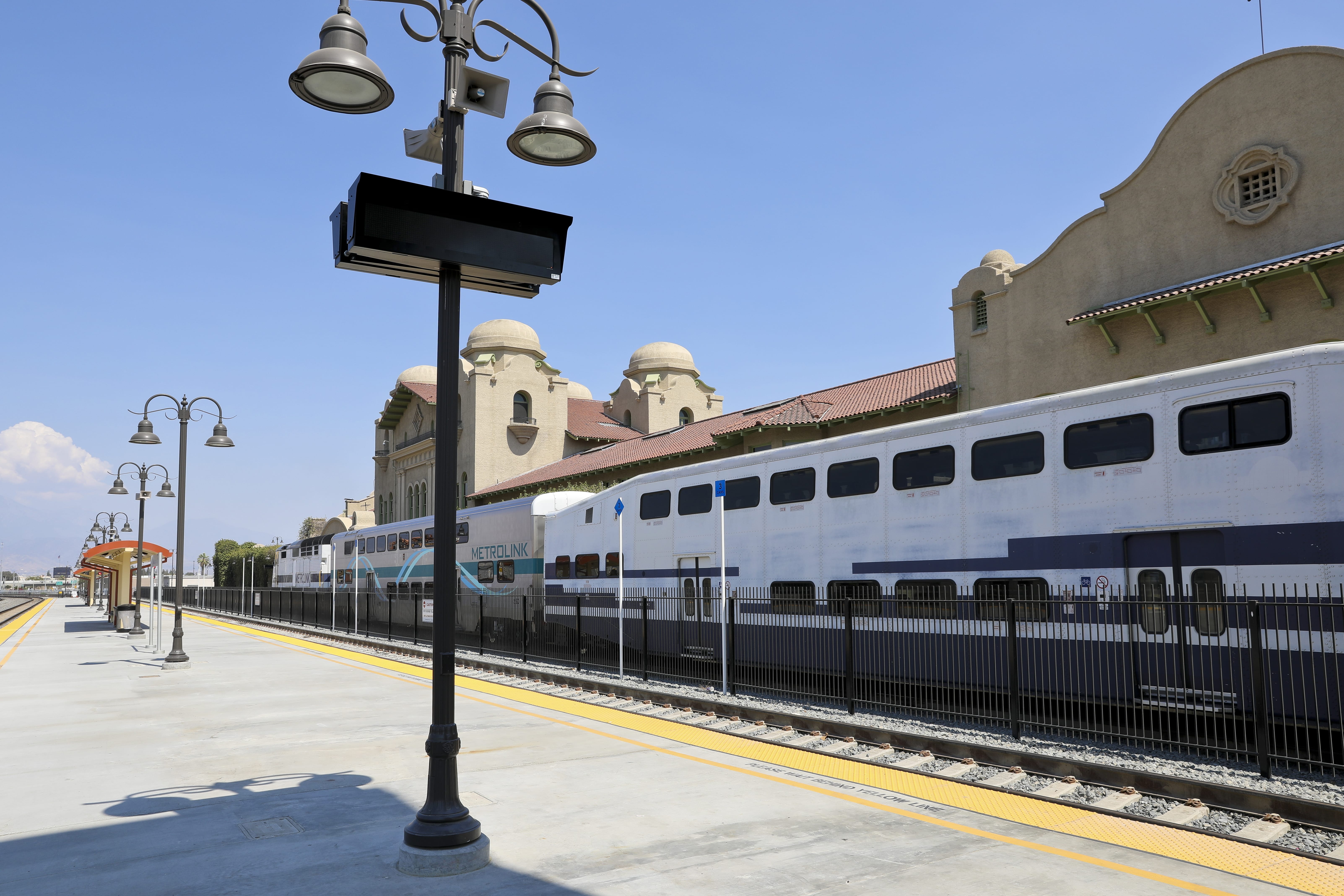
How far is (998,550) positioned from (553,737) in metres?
6.96

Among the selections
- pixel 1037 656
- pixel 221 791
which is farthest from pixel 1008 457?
pixel 221 791

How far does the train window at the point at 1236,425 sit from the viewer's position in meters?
10.9

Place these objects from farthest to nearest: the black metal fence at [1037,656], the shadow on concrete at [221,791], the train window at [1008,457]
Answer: the train window at [1008,457]
the black metal fence at [1037,656]
the shadow on concrete at [221,791]

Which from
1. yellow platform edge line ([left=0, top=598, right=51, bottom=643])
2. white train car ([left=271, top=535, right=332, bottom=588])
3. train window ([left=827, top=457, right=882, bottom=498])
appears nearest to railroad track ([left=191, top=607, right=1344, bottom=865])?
train window ([left=827, top=457, right=882, bottom=498])

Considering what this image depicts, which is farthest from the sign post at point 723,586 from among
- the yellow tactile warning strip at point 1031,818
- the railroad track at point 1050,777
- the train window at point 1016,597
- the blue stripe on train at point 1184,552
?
the train window at point 1016,597

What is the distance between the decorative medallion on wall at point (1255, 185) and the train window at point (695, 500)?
14607 mm

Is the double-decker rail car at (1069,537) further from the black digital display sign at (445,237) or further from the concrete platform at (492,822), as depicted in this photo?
the black digital display sign at (445,237)

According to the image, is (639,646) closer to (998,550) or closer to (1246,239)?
(998,550)

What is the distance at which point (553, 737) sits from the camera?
41.1 feet

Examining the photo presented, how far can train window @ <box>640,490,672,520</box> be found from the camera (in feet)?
69.2

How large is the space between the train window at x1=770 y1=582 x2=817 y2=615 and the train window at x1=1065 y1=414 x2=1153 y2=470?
504cm

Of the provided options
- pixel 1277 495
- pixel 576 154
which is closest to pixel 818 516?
pixel 1277 495

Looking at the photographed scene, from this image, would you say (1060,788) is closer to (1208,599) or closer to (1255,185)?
(1208,599)

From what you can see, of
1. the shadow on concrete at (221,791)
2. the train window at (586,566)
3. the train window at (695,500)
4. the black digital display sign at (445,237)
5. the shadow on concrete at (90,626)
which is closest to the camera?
the black digital display sign at (445,237)
